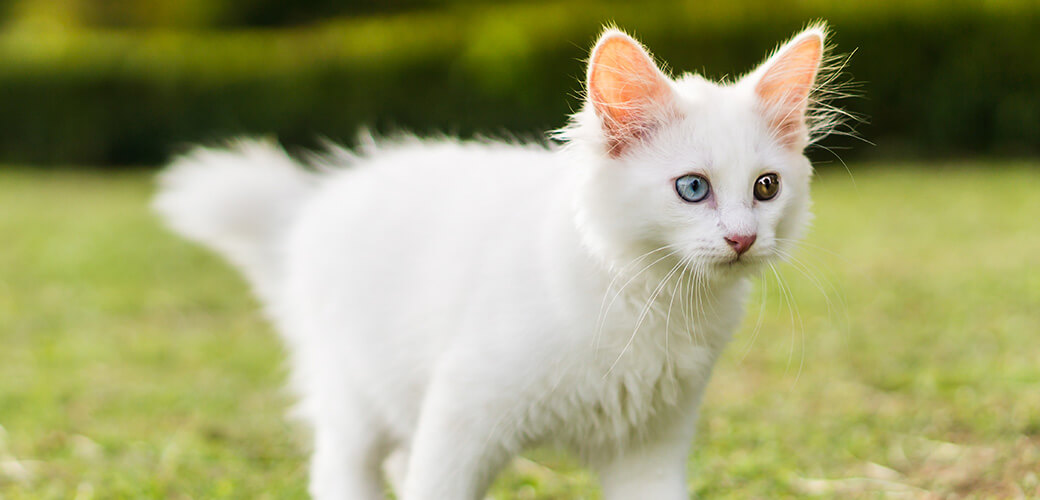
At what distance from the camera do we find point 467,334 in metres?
2.51

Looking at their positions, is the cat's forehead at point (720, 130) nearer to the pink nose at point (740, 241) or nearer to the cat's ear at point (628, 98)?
the cat's ear at point (628, 98)

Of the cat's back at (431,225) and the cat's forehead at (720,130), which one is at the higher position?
the cat's back at (431,225)

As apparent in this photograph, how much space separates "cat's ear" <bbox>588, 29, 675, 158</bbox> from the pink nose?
1.09 feet

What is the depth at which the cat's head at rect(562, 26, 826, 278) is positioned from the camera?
7.32 ft

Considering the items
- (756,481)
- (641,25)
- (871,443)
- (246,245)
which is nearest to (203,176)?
(246,245)

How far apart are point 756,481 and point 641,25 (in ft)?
26.6

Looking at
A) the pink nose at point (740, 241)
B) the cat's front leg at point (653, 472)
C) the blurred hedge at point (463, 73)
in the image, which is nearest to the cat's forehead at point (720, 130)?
the pink nose at point (740, 241)

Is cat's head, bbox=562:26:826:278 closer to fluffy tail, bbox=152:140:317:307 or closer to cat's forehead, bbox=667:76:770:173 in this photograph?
cat's forehead, bbox=667:76:770:173

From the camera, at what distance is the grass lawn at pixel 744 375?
3482 mm

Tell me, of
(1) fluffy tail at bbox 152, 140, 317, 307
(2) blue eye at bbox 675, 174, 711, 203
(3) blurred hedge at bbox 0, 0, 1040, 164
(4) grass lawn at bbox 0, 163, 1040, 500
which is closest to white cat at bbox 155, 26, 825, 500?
(2) blue eye at bbox 675, 174, 711, 203

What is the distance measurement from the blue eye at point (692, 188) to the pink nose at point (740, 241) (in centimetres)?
12

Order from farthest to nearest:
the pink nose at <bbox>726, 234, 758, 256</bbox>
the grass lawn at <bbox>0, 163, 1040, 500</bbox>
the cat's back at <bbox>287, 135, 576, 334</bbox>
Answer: the grass lawn at <bbox>0, 163, 1040, 500</bbox>
the cat's back at <bbox>287, 135, 576, 334</bbox>
the pink nose at <bbox>726, 234, 758, 256</bbox>

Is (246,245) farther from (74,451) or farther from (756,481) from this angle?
(756,481)

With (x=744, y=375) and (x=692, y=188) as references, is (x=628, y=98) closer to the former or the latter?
(x=692, y=188)
